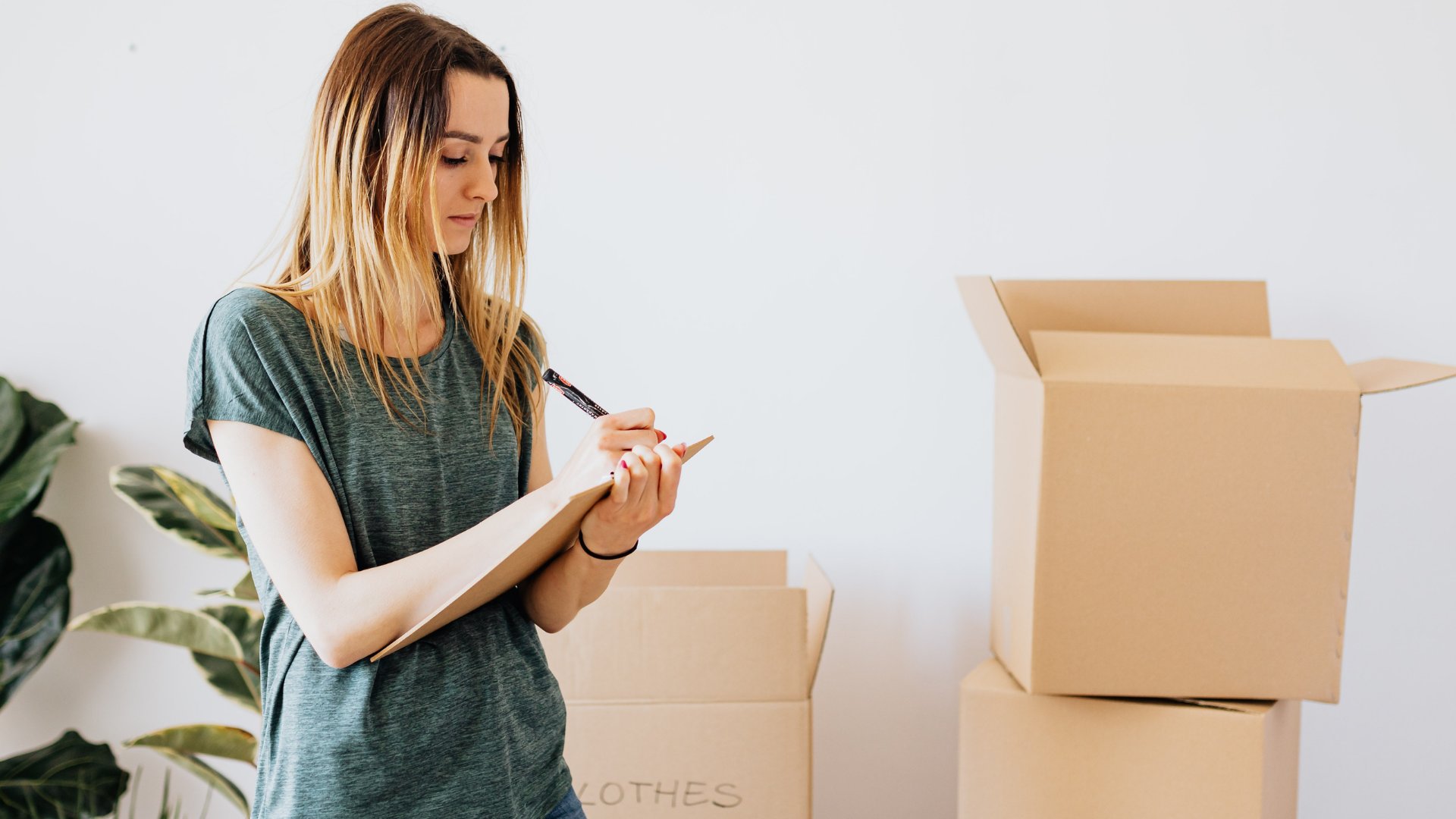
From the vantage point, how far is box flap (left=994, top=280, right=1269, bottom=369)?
1.27m

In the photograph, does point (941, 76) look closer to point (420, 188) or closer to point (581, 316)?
point (581, 316)

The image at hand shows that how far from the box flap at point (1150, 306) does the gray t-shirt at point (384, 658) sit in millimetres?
758

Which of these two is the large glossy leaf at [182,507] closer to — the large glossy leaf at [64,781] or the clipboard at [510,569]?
the large glossy leaf at [64,781]

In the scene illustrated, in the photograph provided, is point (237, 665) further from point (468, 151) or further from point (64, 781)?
point (468, 151)

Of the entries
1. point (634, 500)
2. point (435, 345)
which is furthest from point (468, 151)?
point (634, 500)

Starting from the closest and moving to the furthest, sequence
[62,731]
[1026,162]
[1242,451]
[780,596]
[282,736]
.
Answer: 1. [282,736]
2. [1242,451]
3. [780,596]
4. [1026,162]
5. [62,731]

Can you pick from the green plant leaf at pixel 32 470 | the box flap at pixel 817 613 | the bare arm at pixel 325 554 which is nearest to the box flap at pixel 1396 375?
the box flap at pixel 817 613

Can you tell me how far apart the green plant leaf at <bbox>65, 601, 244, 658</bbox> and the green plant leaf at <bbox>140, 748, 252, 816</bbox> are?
0.16m

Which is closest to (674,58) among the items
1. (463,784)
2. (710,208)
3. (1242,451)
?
(710,208)

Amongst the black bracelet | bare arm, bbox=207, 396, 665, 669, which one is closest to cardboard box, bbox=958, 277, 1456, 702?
the black bracelet

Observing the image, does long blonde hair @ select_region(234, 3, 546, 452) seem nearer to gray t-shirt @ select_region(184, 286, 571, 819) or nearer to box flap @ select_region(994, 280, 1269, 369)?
gray t-shirt @ select_region(184, 286, 571, 819)

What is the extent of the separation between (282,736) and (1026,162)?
1.20 metres

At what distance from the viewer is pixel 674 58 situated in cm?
150

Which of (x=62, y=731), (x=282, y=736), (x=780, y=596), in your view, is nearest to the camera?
(x=282, y=736)
